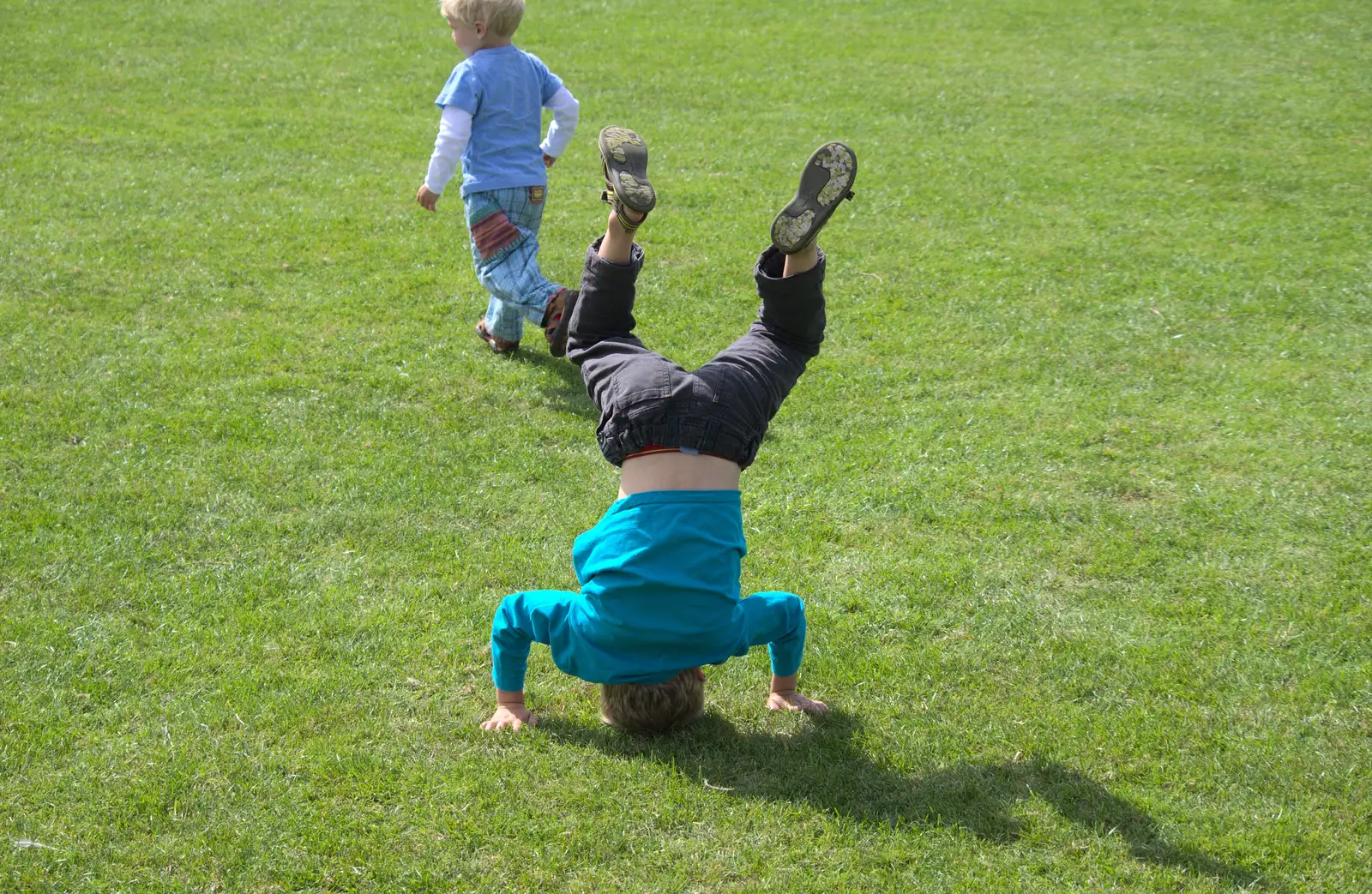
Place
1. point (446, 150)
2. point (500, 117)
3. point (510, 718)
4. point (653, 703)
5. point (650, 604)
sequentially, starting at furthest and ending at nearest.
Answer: point (500, 117)
point (446, 150)
point (510, 718)
point (653, 703)
point (650, 604)

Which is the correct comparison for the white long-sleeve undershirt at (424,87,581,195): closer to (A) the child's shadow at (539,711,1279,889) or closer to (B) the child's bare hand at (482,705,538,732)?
(B) the child's bare hand at (482,705,538,732)

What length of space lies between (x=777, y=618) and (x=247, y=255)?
574cm

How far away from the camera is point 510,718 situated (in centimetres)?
440

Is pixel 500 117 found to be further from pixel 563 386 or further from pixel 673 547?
pixel 673 547

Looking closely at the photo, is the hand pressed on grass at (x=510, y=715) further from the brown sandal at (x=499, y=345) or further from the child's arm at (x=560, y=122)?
the child's arm at (x=560, y=122)

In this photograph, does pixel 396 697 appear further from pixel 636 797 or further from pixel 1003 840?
pixel 1003 840

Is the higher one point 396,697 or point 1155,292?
point 1155,292


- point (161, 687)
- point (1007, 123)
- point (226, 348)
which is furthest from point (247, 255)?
point (1007, 123)

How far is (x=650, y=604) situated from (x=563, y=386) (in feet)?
10.4

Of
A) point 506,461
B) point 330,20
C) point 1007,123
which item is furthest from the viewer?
point 330,20

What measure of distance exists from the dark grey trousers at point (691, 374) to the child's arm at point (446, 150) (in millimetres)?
2347

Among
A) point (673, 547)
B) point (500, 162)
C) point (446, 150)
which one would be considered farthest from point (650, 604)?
point (500, 162)

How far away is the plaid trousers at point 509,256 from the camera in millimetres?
7121

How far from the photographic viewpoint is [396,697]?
455 centimetres
